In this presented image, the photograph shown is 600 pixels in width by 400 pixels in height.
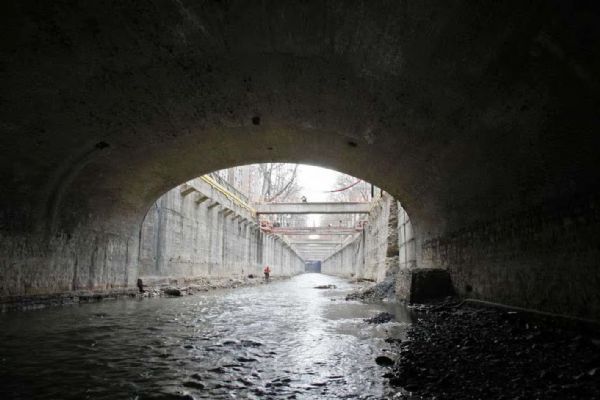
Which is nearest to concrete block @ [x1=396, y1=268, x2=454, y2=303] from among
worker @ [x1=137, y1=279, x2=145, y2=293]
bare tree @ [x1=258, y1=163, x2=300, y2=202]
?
worker @ [x1=137, y1=279, x2=145, y2=293]

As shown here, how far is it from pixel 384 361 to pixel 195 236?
15.2 m

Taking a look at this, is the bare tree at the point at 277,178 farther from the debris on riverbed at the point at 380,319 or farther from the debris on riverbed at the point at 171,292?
the debris on riverbed at the point at 380,319

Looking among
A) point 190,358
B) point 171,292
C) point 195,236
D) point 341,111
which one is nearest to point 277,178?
point 195,236

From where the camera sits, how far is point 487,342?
13.8ft

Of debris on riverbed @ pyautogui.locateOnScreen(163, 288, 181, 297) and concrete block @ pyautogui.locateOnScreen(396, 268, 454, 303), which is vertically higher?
concrete block @ pyautogui.locateOnScreen(396, 268, 454, 303)

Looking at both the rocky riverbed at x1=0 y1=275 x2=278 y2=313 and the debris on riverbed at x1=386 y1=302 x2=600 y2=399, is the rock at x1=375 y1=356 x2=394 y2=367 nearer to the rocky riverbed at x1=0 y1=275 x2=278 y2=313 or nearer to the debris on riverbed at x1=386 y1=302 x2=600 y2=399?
the debris on riverbed at x1=386 y1=302 x2=600 y2=399

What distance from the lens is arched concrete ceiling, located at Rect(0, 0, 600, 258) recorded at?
3910 millimetres

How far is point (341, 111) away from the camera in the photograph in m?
6.64

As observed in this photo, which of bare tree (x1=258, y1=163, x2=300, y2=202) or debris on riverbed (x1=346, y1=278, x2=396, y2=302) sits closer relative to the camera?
debris on riverbed (x1=346, y1=278, x2=396, y2=302)

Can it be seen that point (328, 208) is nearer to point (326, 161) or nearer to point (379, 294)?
point (379, 294)

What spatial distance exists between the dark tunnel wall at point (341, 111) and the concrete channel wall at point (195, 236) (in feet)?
15.1

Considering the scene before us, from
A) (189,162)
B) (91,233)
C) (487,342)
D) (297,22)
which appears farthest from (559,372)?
(91,233)

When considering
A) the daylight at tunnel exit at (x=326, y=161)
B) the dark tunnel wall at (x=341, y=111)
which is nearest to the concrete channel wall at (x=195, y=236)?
the daylight at tunnel exit at (x=326, y=161)

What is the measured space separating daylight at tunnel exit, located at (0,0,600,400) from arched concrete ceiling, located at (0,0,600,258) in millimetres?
27
